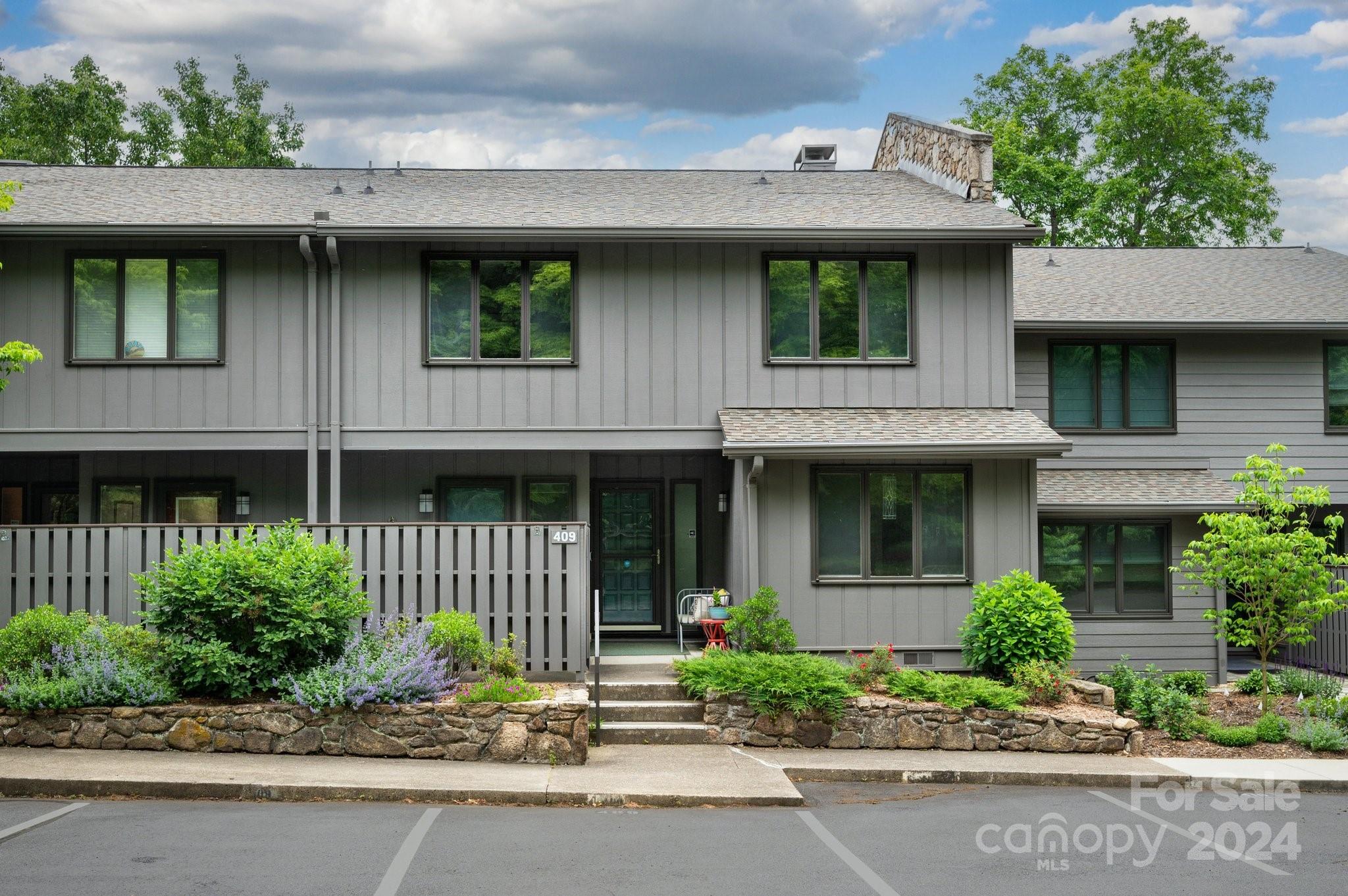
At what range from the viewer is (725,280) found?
14070 mm

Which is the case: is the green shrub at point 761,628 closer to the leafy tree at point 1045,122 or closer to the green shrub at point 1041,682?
the green shrub at point 1041,682

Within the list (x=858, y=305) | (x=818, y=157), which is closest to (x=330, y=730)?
(x=858, y=305)

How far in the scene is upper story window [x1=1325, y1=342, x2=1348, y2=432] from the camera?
Result: 17.2 m

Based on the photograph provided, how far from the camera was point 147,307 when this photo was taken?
1387 centimetres

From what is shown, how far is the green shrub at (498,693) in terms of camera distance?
32.8 ft

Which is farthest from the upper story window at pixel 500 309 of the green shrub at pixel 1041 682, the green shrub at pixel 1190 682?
the green shrub at pixel 1190 682

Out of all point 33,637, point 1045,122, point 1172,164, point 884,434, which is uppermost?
point 1045,122

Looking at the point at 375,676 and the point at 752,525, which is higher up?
the point at 752,525

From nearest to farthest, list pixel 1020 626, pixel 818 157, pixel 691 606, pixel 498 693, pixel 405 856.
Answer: pixel 405 856 → pixel 498 693 → pixel 1020 626 → pixel 691 606 → pixel 818 157

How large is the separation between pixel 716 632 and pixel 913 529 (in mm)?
2552

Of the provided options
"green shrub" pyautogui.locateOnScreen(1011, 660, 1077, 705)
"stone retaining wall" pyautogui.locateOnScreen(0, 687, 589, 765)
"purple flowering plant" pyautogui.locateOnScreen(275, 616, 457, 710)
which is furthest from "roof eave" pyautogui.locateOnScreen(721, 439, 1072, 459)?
"purple flowering plant" pyautogui.locateOnScreen(275, 616, 457, 710)

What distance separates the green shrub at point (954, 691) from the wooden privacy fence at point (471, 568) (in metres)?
3.10

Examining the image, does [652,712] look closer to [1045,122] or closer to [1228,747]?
[1228,747]

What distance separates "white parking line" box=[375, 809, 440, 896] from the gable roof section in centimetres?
745
